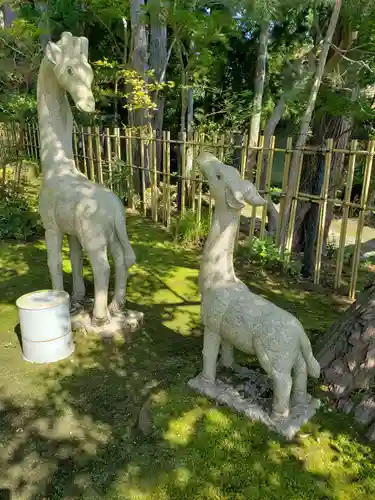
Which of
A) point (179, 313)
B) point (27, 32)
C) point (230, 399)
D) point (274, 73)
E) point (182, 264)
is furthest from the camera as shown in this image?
point (274, 73)

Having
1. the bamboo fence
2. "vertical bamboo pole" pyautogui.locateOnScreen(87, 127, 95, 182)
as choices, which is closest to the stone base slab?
the bamboo fence

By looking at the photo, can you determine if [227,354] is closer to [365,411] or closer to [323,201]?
[365,411]

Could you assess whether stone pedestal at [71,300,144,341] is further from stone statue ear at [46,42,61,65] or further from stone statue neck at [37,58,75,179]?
stone statue ear at [46,42,61,65]

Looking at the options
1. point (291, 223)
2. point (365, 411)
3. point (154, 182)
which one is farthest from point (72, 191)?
point (154, 182)

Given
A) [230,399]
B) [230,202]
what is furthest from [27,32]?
[230,399]

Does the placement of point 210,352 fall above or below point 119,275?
below

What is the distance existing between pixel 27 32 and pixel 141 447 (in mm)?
10646

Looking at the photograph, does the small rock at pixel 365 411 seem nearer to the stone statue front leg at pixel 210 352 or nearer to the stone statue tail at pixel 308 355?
the stone statue tail at pixel 308 355

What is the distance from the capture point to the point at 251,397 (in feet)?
9.32

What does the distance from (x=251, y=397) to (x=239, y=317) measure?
65 centimetres

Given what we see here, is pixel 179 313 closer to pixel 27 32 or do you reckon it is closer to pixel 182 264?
pixel 182 264

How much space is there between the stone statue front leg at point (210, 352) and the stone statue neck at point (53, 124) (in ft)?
7.14

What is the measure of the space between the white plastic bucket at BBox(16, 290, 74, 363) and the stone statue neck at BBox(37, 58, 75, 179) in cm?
123

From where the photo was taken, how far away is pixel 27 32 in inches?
394
